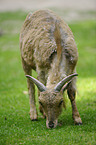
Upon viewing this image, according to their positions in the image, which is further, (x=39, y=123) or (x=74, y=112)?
(x=39, y=123)

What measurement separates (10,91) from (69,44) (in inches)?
226

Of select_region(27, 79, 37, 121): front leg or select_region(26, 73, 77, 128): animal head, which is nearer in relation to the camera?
select_region(26, 73, 77, 128): animal head

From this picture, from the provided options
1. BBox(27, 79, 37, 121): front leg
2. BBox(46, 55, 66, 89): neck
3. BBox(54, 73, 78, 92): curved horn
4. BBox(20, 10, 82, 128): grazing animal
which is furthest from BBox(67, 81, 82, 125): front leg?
BBox(27, 79, 37, 121): front leg

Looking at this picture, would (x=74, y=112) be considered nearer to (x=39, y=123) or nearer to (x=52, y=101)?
(x=39, y=123)

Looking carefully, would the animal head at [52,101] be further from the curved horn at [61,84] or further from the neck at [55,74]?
the neck at [55,74]

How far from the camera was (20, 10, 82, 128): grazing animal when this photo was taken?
5.18 meters

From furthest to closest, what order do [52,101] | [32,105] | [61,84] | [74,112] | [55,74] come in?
[32,105] → [74,112] → [55,74] → [61,84] → [52,101]

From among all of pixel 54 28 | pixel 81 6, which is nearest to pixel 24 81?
pixel 54 28

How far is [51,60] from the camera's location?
5746mm

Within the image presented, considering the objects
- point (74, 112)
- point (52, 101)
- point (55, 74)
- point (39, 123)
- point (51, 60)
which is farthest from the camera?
point (39, 123)

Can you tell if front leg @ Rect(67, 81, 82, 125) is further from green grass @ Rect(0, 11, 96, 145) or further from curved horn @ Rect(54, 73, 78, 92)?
curved horn @ Rect(54, 73, 78, 92)

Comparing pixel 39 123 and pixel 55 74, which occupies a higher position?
pixel 55 74

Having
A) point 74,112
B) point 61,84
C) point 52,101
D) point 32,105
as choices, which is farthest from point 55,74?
point 32,105

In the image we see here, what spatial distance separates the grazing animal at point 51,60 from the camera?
5176 millimetres
